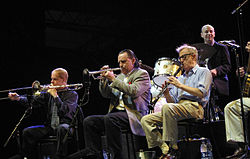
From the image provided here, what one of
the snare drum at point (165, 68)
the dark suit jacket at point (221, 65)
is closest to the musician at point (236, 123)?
the dark suit jacket at point (221, 65)

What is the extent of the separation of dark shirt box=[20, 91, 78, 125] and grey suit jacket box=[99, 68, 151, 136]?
2.16 ft

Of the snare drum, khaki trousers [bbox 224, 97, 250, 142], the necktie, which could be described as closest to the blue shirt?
khaki trousers [bbox 224, 97, 250, 142]

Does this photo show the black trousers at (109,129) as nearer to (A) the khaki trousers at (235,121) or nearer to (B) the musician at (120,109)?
(B) the musician at (120,109)

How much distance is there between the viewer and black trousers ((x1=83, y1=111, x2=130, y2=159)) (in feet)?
12.5

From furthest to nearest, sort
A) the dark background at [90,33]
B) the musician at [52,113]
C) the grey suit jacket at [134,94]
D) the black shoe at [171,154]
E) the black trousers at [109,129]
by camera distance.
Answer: the dark background at [90,33] < the musician at [52,113] < the grey suit jacket at [134,94] < the black trousers at [109,129] < the black shoe at [171,154]

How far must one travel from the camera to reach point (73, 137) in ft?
14.8

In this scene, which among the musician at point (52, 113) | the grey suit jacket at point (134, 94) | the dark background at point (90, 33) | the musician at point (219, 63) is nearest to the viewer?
the grey suit jacket at point (134, 94)

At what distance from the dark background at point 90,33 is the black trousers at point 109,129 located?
106 inches

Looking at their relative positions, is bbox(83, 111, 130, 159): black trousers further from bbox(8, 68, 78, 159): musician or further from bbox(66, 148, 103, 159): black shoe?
bbox(8, 68, 78, 159): musician

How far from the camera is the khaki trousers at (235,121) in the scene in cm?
370

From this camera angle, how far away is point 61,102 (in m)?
4.35

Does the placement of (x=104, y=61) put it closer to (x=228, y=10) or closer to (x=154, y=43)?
(x=154, y=43)

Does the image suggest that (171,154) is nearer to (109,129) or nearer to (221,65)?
(109,129)

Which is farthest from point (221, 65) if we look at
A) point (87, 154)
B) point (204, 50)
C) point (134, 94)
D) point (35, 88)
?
point (35, 88)
